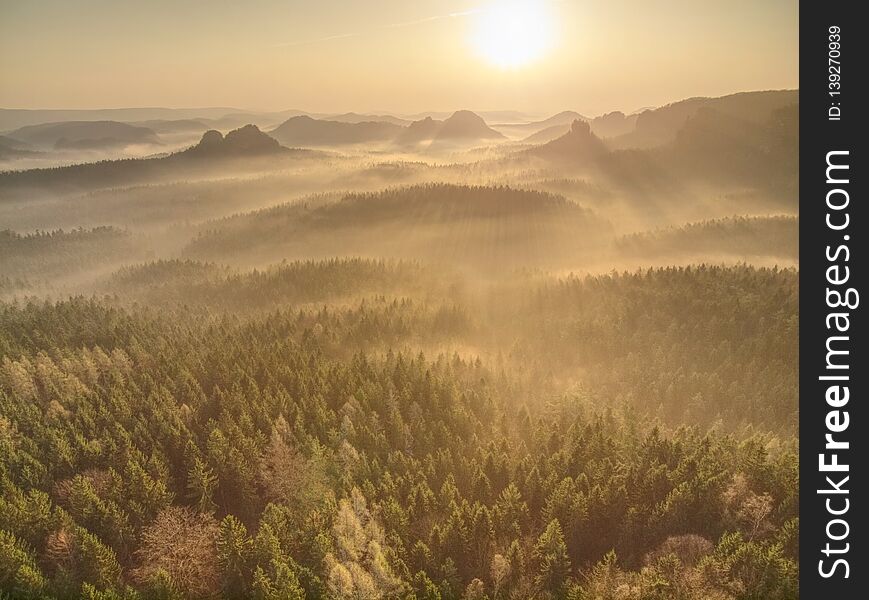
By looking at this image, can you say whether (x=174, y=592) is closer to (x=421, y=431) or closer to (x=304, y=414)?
(x=304, y=414)

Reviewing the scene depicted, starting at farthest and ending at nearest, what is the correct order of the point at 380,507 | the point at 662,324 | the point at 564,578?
the point at 662,324
the point at 380,507
the point at 564,578

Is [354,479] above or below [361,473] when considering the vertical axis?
below

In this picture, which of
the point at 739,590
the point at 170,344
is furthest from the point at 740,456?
the point at 170,344

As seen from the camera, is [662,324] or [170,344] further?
[662,324]

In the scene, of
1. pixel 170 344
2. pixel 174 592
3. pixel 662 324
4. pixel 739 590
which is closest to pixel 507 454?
pixel 739 590

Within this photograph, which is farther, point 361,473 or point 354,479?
point 361,473

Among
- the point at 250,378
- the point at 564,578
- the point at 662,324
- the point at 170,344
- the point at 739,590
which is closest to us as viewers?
the point at 739,590

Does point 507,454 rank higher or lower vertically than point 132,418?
lower
